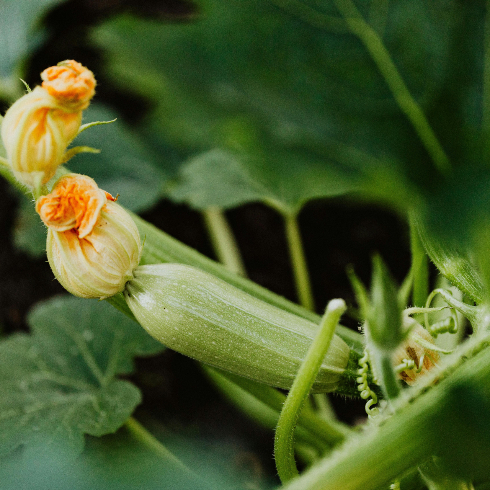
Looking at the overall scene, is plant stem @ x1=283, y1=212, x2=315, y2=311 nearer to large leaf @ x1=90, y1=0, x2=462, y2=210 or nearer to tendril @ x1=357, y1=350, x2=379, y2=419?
large leaf @ x1=90, y1=0, x2=462, y2=210

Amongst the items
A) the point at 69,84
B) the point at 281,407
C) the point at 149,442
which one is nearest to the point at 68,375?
the point at 149,442

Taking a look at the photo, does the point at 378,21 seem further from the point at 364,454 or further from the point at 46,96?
the point at 364,454

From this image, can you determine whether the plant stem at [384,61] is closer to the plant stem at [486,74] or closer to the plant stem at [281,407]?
the plant stem at [486,74]

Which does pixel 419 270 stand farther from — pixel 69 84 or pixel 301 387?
pixel 69 84

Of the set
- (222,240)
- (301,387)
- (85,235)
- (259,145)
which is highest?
(259,145)

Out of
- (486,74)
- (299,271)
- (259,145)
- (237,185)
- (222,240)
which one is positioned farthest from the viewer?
(222,240)

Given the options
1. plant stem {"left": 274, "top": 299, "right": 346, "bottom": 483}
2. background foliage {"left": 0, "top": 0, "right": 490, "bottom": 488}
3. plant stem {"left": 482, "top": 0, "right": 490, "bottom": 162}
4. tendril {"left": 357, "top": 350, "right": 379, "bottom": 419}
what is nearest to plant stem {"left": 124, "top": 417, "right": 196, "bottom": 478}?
background foliage {"left": 0, "top": 0, "right": 490, "bottom": 488}
